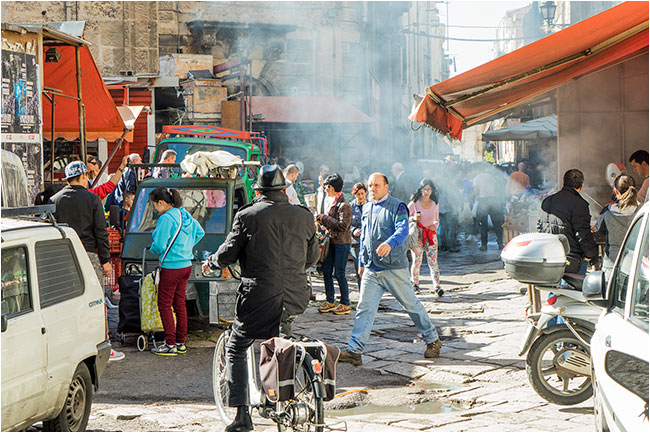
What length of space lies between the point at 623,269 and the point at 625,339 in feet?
2.62

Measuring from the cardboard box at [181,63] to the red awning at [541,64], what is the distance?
65.9ft

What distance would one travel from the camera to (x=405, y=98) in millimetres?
52938

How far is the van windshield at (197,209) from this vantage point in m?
9.35

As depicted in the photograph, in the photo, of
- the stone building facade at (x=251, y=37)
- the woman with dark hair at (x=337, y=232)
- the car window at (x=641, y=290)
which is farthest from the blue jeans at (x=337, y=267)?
the stone building facade at (x=251, y=37)

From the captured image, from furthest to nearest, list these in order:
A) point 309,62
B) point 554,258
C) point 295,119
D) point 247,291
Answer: point 309,62, point 295,119, point 554,258, point 247,291

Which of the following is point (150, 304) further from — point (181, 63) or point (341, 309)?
point (181, 63)

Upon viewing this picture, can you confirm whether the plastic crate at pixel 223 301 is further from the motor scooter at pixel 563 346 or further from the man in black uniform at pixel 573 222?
the man in black uniform at pixel 573 222

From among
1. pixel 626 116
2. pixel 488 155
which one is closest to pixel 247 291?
pixel 626 116

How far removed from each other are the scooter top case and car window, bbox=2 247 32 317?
142 inches

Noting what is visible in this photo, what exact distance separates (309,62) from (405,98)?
21.7 meters

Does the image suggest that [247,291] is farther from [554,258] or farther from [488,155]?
[488,155]

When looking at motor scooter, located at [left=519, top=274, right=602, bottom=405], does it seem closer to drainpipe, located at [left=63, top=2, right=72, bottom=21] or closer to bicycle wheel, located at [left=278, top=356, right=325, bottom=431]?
bicycle wheel, located at [left=278, top=356, right=325, bottom=431]

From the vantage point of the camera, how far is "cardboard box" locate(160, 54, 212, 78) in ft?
95.1

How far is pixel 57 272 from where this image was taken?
525cm
